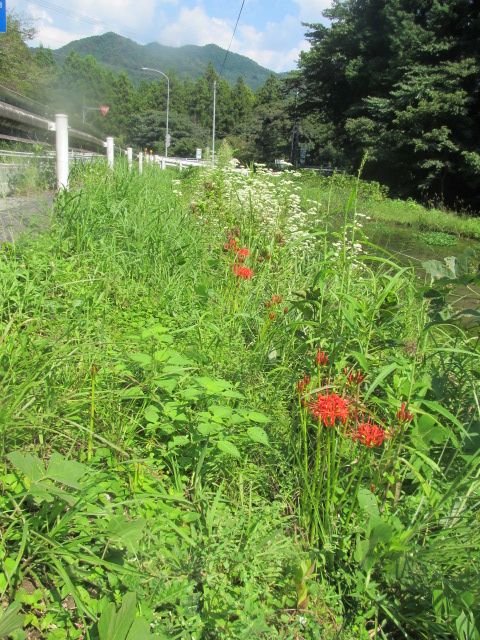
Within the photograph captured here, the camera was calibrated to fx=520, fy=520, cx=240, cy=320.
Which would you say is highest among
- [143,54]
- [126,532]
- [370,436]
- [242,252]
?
[143,54]

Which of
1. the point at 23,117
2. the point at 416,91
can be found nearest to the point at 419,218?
the point at 416,91

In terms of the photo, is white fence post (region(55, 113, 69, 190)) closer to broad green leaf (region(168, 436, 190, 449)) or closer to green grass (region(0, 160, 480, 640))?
green grass (region(0, 160, 480, 640))

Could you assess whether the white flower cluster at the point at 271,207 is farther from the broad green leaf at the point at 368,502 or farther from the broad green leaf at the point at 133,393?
the broad green leaf at the point at 368,502

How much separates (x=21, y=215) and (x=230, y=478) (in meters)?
2.43

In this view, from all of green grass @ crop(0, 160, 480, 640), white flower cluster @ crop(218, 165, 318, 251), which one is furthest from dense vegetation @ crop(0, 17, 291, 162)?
green grass @ crop(0, 160, 480, 640)

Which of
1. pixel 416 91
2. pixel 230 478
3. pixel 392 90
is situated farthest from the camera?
pixel 392 90

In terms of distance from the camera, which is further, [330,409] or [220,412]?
[220,412]

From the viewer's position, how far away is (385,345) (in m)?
2.14

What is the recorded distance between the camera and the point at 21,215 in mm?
3352

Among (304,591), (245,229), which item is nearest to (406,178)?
(245,229)

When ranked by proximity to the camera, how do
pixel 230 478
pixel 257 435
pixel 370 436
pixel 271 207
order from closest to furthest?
pixel 370 436 → pixel 257 435 → pixel 230 478 → pixel 271 207

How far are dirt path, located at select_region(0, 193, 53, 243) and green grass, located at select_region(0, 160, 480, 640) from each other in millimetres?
510

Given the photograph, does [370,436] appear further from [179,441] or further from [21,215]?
[21,215]

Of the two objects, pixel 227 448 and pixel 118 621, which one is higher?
pixel 227 448
